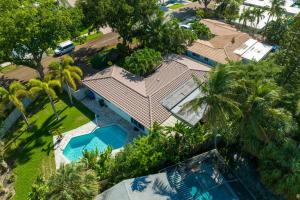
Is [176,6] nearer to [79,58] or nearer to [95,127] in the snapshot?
[79,58]

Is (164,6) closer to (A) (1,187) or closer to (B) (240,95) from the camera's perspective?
(B) (240,95)

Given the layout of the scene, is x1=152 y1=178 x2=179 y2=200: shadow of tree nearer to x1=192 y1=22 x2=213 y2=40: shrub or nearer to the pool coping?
the pool coping

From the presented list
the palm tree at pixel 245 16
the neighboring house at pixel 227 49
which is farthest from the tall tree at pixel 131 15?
the palm tree at pixel 245 16

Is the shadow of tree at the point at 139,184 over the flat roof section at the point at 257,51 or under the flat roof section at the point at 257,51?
under

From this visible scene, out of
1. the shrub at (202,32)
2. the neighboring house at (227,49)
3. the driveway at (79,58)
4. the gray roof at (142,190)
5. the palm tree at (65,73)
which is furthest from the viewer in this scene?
the shrub at (202,32)

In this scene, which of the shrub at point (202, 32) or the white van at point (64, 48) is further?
the white van at point (64, 48)

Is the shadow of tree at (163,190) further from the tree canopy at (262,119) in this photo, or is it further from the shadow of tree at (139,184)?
the tree canopy at (262,119)

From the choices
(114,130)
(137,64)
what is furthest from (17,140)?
(137,64)
